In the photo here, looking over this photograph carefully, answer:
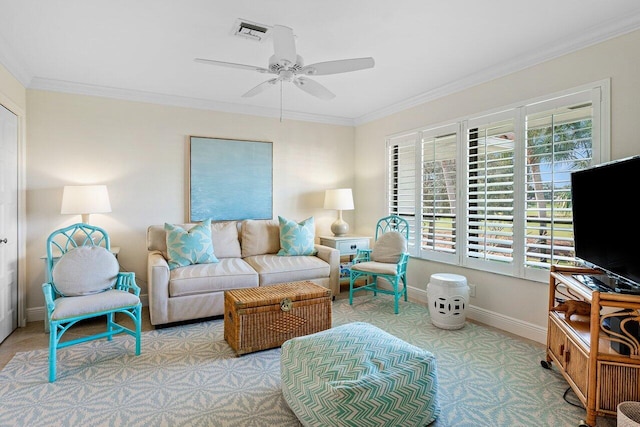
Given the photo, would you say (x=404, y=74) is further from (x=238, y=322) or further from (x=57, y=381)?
(x=57, y=381)

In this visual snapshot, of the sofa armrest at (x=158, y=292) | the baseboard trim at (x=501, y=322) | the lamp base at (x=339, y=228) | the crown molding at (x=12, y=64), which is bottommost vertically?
the baseboard trim at (x=501, y=322)

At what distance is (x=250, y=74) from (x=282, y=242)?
2.03 meters

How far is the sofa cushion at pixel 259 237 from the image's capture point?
14.7ft

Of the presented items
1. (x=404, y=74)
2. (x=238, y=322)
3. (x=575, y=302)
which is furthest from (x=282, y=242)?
(x=575, y=302)

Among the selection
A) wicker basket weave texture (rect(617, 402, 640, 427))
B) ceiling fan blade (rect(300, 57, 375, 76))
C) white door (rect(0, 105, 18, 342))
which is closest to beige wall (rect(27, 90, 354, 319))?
white door (rect(0, 105, 18, 342))

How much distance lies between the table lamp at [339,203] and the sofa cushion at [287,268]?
715 mm

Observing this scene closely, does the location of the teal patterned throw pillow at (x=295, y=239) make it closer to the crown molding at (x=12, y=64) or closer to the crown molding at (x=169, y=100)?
the crown molding at (x=169, y=100)

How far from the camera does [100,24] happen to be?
2.55m

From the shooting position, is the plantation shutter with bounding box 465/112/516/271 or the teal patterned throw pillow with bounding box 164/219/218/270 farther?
the teal patterned throw pillow with bounding box 164/219/218/270

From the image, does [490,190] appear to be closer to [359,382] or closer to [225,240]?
[359,382]

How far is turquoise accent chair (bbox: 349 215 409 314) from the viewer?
3961 mm

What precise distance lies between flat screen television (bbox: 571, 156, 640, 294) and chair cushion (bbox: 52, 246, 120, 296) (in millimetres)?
3556

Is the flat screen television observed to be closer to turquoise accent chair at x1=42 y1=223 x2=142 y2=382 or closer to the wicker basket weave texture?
the wicker basket weave texture

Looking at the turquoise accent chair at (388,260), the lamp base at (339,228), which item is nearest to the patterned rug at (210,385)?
the turquoise accent chair at (388,260)
